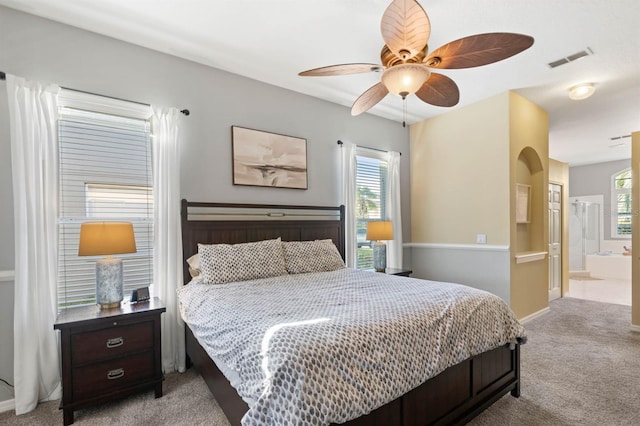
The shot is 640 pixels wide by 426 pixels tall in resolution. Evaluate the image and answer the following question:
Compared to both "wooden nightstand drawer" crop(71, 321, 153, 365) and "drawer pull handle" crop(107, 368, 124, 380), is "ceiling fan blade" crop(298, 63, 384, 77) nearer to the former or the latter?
"wooden nightstand drawer" crop(71, 321, 153, 365)

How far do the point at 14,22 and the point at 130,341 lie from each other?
2.50 metres

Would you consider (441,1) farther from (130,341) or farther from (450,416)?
(130,341)

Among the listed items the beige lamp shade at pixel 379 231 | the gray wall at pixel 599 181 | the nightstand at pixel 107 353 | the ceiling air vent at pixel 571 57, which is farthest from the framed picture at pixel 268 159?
the gray wall at pixel 599 181

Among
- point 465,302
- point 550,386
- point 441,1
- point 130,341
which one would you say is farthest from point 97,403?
point 441,1

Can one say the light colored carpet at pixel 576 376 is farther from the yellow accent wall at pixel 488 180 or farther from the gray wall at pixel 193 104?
the gray wall at pixel 193 104

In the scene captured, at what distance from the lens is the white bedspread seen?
1.24 metres

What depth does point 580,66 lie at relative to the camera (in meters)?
3.19

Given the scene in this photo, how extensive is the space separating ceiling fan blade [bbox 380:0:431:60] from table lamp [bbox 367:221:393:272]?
2.31m

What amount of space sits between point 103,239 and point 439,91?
2.70 m

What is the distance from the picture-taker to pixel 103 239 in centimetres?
216

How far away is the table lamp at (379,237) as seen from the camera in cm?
394

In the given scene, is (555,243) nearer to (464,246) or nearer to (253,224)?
(464,246)

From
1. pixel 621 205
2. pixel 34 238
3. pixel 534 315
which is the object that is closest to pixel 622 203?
pixel 621 205

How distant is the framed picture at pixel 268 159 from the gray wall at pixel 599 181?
879cm
